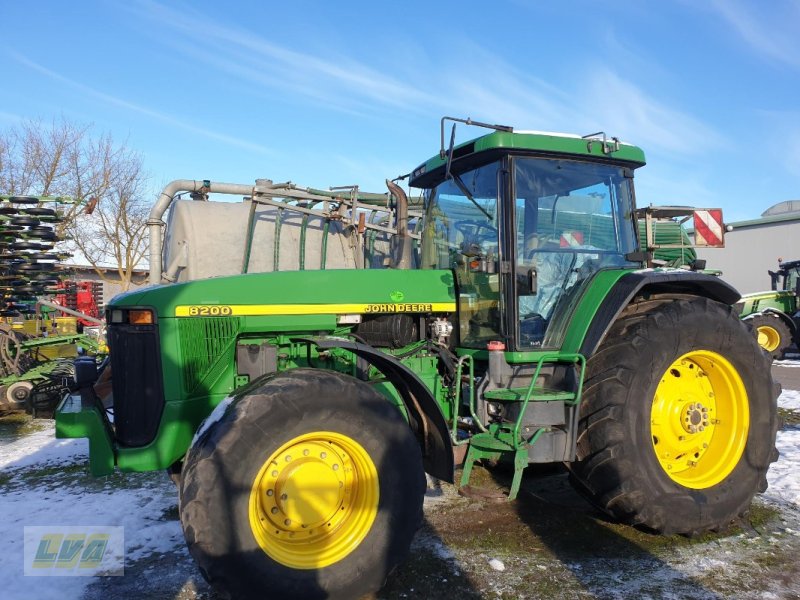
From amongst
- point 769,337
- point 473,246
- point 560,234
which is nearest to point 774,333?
point 769,337

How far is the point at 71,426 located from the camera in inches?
131

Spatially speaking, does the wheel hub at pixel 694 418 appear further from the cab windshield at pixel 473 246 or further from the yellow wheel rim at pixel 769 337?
the yellow wheel rim at pixel 769 337

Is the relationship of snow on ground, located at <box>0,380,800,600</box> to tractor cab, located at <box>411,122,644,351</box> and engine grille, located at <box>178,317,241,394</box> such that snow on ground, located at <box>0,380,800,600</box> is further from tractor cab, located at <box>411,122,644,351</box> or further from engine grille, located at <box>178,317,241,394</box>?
tractor cab, located at <box>411,122,644,351</box>

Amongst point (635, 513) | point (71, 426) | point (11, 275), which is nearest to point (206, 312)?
point (71, 426)

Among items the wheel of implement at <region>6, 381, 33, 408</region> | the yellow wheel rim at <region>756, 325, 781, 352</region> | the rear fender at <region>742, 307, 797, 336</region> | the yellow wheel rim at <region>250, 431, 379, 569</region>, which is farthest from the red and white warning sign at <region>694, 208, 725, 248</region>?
the yellow wheel rim at <region>756, 325, 781, 352</region>

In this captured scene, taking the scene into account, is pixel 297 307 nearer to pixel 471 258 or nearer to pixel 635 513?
pixel 471 258

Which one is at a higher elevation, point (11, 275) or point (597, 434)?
point (11, 275)

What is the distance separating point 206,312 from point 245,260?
4.52 meters

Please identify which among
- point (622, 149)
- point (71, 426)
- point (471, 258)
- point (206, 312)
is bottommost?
point (71, 426)

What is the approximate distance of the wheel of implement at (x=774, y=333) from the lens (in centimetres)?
1408

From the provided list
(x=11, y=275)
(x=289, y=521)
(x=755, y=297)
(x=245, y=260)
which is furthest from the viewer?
(x=755, y=297)

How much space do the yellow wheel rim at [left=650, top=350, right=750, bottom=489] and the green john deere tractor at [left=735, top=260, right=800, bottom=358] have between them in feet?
35.3

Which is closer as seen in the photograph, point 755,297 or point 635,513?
point 635,513

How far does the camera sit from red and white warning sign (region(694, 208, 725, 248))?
4.21m
